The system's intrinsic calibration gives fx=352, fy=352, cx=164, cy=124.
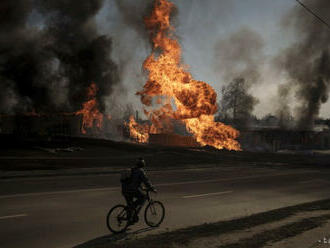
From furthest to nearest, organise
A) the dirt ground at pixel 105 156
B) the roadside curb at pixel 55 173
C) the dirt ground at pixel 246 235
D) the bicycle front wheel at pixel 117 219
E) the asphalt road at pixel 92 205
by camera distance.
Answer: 1. the dirt ground at pixel 105 156
2. the roadside curb at pixel 55 173
3. the bicycle front wheel at pixel 117 219
4. the asphalt road at pixel 92 205
5. the dirt ground at pixel 246 235

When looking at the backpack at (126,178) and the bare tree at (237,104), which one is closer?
the backpack at (126,178)

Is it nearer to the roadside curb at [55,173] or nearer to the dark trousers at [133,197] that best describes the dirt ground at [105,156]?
the roadside curb at [55,173]

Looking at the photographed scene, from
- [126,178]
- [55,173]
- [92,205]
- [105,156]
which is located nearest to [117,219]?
[126,178]

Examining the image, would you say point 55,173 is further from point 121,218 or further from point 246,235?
point 246,235

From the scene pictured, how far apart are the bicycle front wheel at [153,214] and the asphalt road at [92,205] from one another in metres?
0.21

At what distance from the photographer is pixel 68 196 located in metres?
12.2

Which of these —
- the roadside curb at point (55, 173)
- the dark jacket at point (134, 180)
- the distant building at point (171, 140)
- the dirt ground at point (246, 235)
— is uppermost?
the distant building at point (171, 140)

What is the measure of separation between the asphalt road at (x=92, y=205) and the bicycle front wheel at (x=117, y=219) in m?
0.24

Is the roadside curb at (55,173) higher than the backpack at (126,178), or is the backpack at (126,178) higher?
the backpack at (126,178)

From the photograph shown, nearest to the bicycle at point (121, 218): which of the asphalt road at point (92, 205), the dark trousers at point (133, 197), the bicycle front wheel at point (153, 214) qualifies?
the bicycle front wheel at point (153, 214)

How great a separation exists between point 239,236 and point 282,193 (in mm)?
8379

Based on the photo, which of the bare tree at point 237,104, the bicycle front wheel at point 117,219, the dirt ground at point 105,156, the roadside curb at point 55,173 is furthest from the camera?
the bare tree at point 237,104

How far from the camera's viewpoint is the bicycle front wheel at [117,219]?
733cm

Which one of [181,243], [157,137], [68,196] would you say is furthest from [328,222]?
[157,137]
